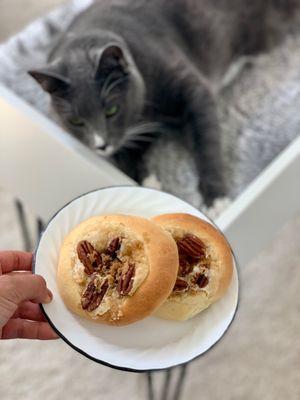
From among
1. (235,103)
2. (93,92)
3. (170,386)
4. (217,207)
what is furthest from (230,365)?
(93,92)

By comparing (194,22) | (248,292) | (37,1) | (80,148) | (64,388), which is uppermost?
(194,22)

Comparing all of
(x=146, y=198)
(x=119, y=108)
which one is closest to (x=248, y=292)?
(x=119, y=108)

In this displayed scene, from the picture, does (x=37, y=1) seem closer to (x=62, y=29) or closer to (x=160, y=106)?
(x=62, y=29)

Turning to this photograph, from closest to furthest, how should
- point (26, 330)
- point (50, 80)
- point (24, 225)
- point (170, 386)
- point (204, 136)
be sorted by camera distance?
point (26, 330) → point (50, 80) → point (204, 136) → point (170, 386) → point (24, 225)

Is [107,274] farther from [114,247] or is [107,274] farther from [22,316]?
[22,316]

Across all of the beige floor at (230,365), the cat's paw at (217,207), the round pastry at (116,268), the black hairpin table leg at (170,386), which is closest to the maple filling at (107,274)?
the round pastry at (116,268)

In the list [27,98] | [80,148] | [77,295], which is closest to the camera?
[77,295]

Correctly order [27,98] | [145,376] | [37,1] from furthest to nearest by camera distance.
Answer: [37,1] < [145,376] < [27,98]
